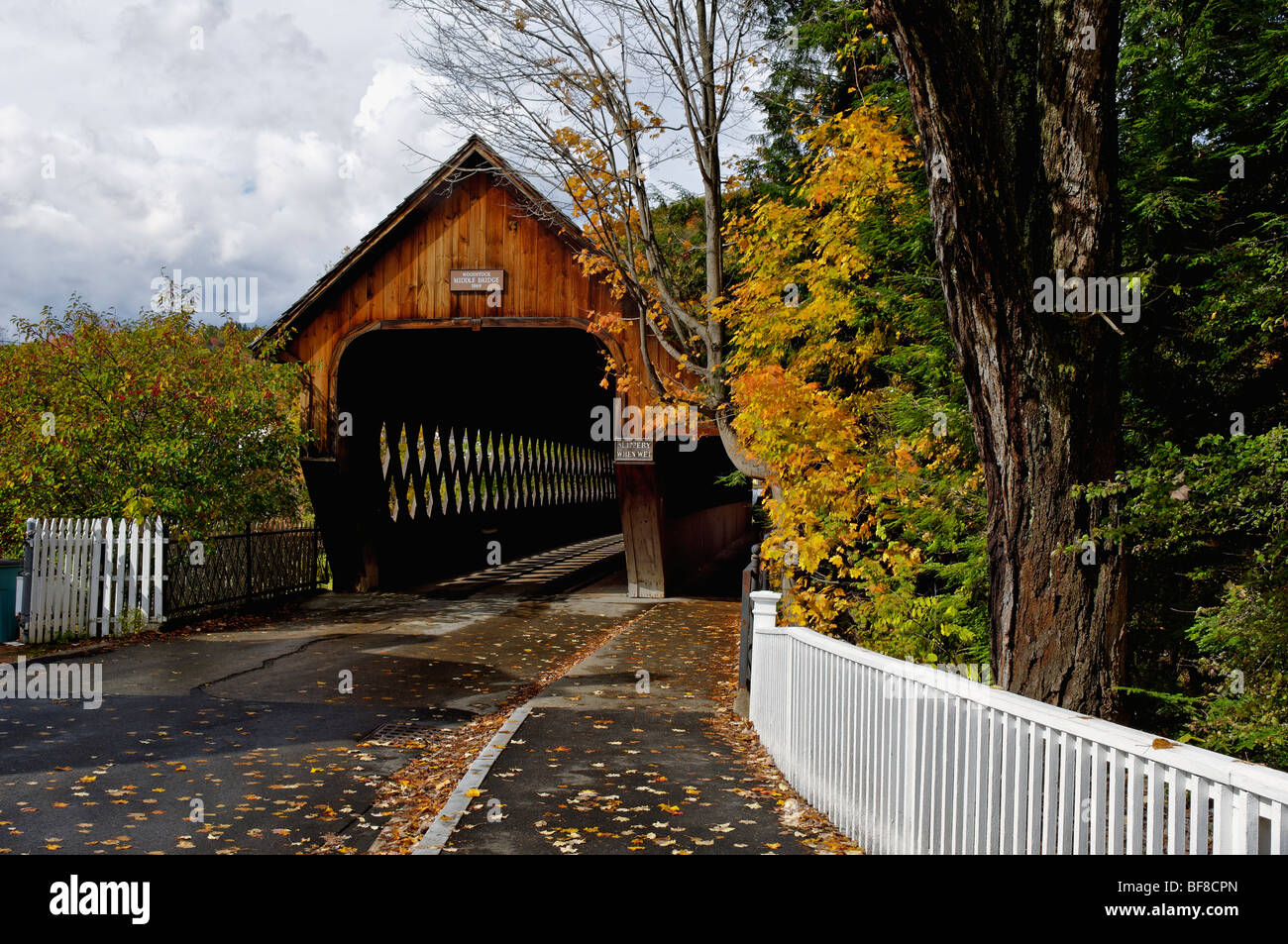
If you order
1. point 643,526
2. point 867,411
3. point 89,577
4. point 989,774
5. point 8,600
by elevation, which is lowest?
point 8,600

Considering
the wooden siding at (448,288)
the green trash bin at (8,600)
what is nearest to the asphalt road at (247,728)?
the green trash bin at (8,600)

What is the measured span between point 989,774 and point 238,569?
43.7 feet

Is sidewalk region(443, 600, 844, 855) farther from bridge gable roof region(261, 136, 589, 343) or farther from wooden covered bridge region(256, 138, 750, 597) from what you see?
bridge gable roof region(261, 136, 589, 343)

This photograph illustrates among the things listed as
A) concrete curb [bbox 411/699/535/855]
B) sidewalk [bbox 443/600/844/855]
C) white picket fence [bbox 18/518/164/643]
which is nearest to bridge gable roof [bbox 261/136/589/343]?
white picket fence [bbox 18/518/164/643]

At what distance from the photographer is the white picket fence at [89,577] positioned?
1170cm

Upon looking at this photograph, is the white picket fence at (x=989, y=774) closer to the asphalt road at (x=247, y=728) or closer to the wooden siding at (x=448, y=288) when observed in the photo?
the asphalt road at (x=247, y=728)

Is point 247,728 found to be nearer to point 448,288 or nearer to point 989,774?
point 989,774

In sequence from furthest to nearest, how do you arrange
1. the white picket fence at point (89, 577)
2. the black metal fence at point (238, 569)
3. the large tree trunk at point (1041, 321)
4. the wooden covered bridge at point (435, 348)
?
the wooden covered bridge at point (435, 348)
the black metal fence at point (238, 569)
the white picket fence at point (89, 577)
the large tree trunk at point (1041, 321)

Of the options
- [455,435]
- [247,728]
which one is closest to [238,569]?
[247,728]

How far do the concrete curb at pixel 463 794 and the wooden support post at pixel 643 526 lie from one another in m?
9.27

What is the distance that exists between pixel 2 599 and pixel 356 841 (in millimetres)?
8921

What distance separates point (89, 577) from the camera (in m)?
12.2

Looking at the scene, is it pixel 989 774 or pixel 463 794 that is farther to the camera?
pixel 463 794
